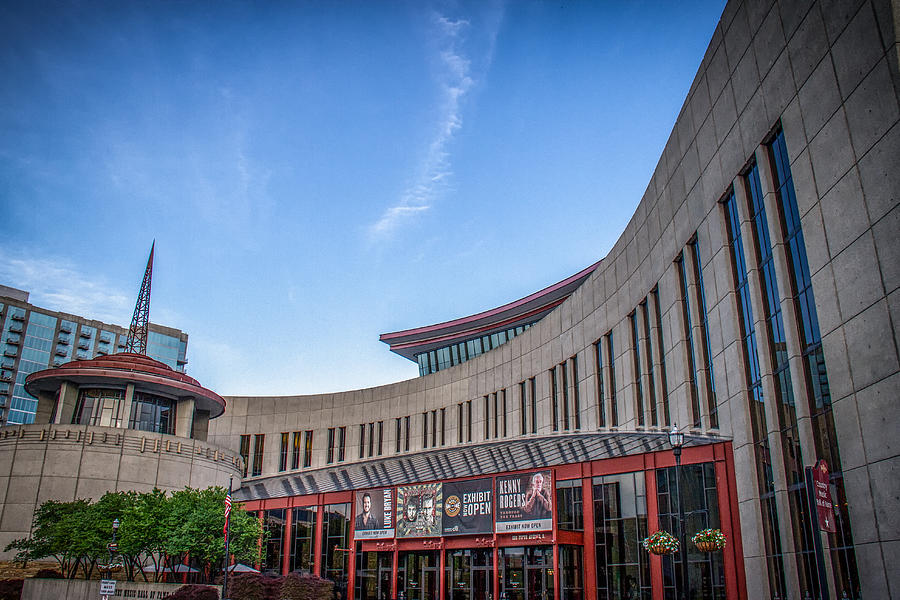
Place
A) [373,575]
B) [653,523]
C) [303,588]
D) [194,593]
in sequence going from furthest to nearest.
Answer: [373,575] < [303,588] < [194,593] < [653,523]

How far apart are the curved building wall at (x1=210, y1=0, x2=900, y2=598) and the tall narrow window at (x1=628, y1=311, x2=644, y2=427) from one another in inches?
3.3

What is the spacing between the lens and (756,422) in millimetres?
24000

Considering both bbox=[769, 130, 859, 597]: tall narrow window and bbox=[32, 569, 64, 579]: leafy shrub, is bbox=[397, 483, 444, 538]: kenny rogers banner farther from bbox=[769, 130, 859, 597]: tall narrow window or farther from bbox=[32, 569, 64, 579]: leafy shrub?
bbox=[769, 130, 859, 597]: tall narrow window

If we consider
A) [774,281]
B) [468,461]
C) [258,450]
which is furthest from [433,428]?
[774,281]

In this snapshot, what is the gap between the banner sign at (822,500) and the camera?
1245cm

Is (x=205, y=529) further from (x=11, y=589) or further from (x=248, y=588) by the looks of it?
(x=11, y=589)

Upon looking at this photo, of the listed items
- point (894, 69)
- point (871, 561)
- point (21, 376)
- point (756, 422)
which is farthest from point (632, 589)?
point (21, 376)

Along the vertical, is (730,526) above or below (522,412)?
below

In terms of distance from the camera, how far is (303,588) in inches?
1452

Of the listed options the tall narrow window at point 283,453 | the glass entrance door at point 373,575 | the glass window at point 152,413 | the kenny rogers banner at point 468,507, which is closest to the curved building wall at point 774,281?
the kenny rogers banner at point 468,507

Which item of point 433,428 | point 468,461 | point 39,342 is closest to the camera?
point 468,461

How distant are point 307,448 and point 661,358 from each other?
44.5 metres

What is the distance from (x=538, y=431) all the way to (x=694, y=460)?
20.1 m

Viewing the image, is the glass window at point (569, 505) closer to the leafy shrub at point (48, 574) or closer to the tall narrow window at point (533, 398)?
the tall narrow window at point (533, 398)
